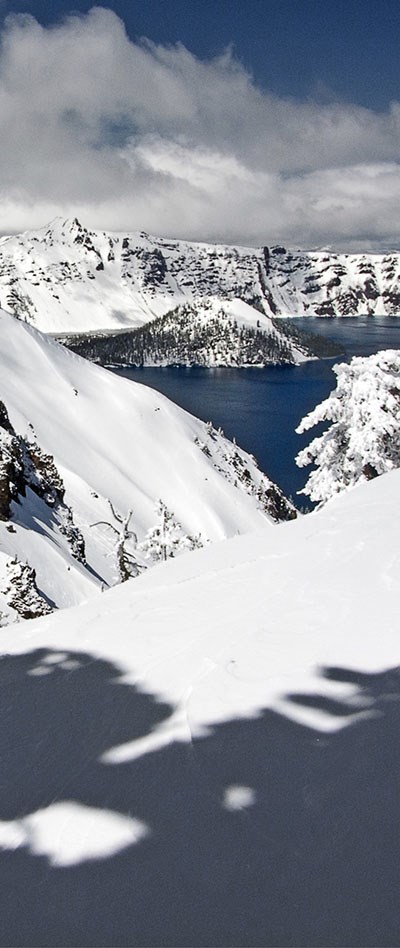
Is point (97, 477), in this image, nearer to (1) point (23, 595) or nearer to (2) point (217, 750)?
(1) point (23, 595)

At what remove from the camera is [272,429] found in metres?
117

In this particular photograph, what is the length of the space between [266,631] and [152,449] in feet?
190

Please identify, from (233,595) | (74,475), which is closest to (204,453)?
(74,475)

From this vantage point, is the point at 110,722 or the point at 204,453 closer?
the point at 110,722

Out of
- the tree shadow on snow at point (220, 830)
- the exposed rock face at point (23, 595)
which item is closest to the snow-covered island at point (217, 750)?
the tree shadow on snow at point (220, 830)

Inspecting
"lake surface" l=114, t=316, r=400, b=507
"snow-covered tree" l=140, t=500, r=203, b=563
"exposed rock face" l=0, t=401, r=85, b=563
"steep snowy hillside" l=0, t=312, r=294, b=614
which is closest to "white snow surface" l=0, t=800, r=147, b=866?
"steep snowy hillside" l=0, t=312, r=294, b=614

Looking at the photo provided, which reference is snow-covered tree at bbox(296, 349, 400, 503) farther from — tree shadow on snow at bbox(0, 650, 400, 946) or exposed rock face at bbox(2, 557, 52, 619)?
tree shadow on snow at bbox(0, 650, 400, 946)

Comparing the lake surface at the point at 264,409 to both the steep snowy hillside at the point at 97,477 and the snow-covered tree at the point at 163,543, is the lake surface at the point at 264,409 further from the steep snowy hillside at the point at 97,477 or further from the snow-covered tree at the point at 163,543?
the snow-covered tree at the point at 163,543

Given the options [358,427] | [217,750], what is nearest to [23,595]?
[358,427]

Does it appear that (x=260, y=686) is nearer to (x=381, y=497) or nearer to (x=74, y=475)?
(x=381, y=497)

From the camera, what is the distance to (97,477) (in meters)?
49.2

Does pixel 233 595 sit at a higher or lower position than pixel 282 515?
higher

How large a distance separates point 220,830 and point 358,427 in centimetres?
1632

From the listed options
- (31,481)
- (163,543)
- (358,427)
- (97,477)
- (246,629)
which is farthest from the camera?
(97,477)
